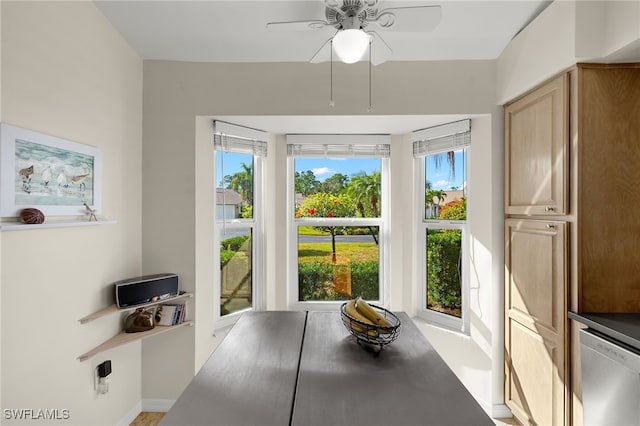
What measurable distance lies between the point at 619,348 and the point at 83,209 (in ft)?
8.57

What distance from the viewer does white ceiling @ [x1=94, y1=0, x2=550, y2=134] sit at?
6.27ft

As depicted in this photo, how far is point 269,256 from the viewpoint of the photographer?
291 centimetres

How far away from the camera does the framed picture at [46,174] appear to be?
1314 mm

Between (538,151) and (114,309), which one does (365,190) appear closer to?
(538,151)

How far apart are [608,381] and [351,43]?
183 cm

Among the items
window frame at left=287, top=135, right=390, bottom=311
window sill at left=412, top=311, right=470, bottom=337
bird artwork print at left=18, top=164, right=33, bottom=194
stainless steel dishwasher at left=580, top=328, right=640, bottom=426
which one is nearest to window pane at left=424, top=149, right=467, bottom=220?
window frame at left=287, top=135, right=390, bottom=311

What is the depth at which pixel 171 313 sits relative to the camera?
2289mm

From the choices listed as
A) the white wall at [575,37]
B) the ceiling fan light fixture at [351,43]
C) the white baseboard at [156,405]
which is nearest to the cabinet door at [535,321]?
the white wall at [575,37]

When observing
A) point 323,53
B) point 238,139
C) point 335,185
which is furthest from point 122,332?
point 323,53

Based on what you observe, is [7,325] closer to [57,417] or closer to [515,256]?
[57,417]

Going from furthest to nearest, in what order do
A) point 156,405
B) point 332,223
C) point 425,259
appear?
point 332,223 < point 425,259 < point 156,405

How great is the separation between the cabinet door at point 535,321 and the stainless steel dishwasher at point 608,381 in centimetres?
18

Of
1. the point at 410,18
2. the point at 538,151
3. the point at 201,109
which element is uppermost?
the point at 410,18

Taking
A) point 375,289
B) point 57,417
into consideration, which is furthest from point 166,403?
point 375,289
